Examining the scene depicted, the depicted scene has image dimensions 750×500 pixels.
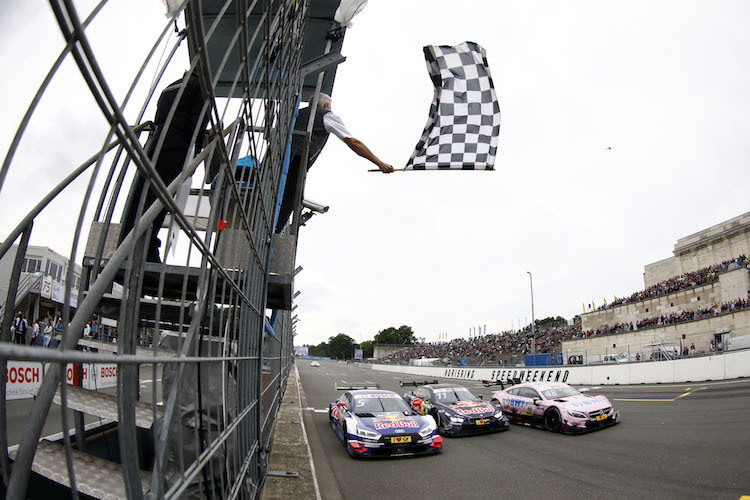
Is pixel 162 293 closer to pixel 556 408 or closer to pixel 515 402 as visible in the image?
pixel 556 408

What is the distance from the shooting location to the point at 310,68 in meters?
4.61

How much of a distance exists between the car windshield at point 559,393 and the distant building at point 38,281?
450 inches

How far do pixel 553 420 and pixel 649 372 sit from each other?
12625 millimetres

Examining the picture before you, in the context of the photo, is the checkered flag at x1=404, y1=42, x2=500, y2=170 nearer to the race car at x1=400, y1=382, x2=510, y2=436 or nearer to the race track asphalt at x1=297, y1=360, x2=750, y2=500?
the race track asphalt at x1=297, y1=360, x2=750, y2=500

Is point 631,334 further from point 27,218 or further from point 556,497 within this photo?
point 27,218

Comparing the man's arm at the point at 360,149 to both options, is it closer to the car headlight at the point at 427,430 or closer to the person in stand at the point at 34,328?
the person in stand at the point at 34,328

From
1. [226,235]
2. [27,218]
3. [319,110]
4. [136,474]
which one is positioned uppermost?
[319,110]

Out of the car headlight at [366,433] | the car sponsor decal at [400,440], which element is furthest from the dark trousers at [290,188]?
the car sponsor decal at [400,440]

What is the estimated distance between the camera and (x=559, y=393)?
11.1 metres

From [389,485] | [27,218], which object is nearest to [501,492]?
[389,485]

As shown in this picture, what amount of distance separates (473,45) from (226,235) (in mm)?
4369

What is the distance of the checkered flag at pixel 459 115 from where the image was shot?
5.25m

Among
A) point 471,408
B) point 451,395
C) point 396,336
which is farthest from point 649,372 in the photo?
point 396,336

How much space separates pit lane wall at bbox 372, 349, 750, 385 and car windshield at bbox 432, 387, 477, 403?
12.4 m
